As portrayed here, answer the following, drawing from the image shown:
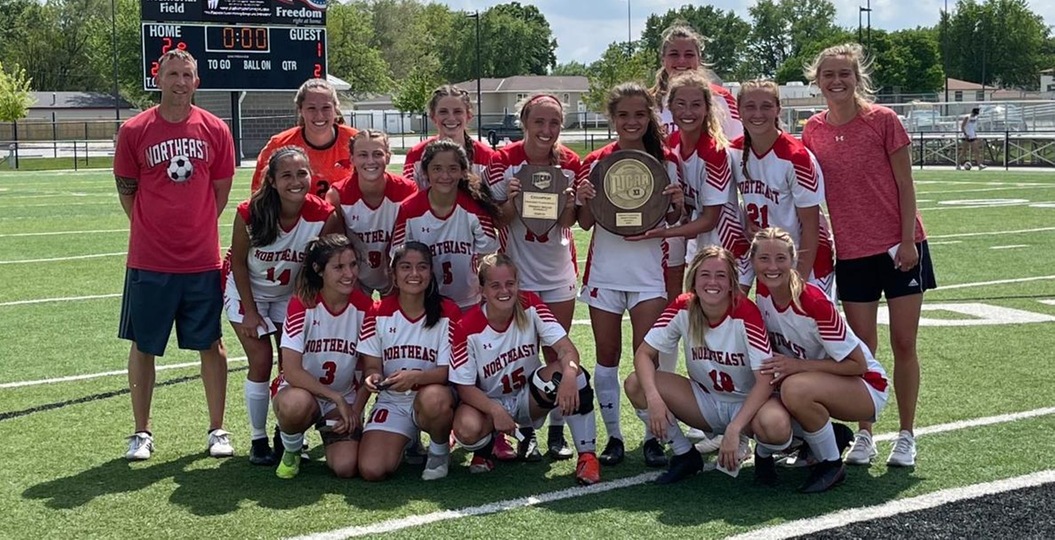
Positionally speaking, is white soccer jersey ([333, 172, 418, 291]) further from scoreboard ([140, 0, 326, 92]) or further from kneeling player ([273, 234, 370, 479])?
scoreboard ([140, 0, 326, 92])

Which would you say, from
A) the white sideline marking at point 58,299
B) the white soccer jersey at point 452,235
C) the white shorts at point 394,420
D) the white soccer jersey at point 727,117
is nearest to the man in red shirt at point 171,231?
the white shorts at point 394,420

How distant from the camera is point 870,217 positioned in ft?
16.0

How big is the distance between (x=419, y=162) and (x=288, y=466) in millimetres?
1481

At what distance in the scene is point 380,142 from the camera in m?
5.10

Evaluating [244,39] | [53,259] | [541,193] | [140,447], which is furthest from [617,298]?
[244,39]

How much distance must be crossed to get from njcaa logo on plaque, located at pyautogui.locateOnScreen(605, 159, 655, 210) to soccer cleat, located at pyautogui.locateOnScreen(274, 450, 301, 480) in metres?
1.73

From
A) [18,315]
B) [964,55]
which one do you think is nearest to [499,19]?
[964,55]

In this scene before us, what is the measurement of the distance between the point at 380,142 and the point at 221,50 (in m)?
26.8

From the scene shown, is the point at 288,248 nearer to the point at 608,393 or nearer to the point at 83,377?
the point at 608,393

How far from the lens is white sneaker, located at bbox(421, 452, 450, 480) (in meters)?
4.80

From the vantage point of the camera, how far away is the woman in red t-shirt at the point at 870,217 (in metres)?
4.86

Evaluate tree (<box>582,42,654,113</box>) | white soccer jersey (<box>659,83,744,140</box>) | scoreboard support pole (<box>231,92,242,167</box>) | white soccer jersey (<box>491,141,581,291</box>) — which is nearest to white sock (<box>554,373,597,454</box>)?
→ white soccer jersey (<box>491,141,581,291</box>)

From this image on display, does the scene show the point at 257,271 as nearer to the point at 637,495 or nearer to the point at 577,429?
the point at 577,429

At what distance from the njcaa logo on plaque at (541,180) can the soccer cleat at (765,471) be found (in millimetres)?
1432
